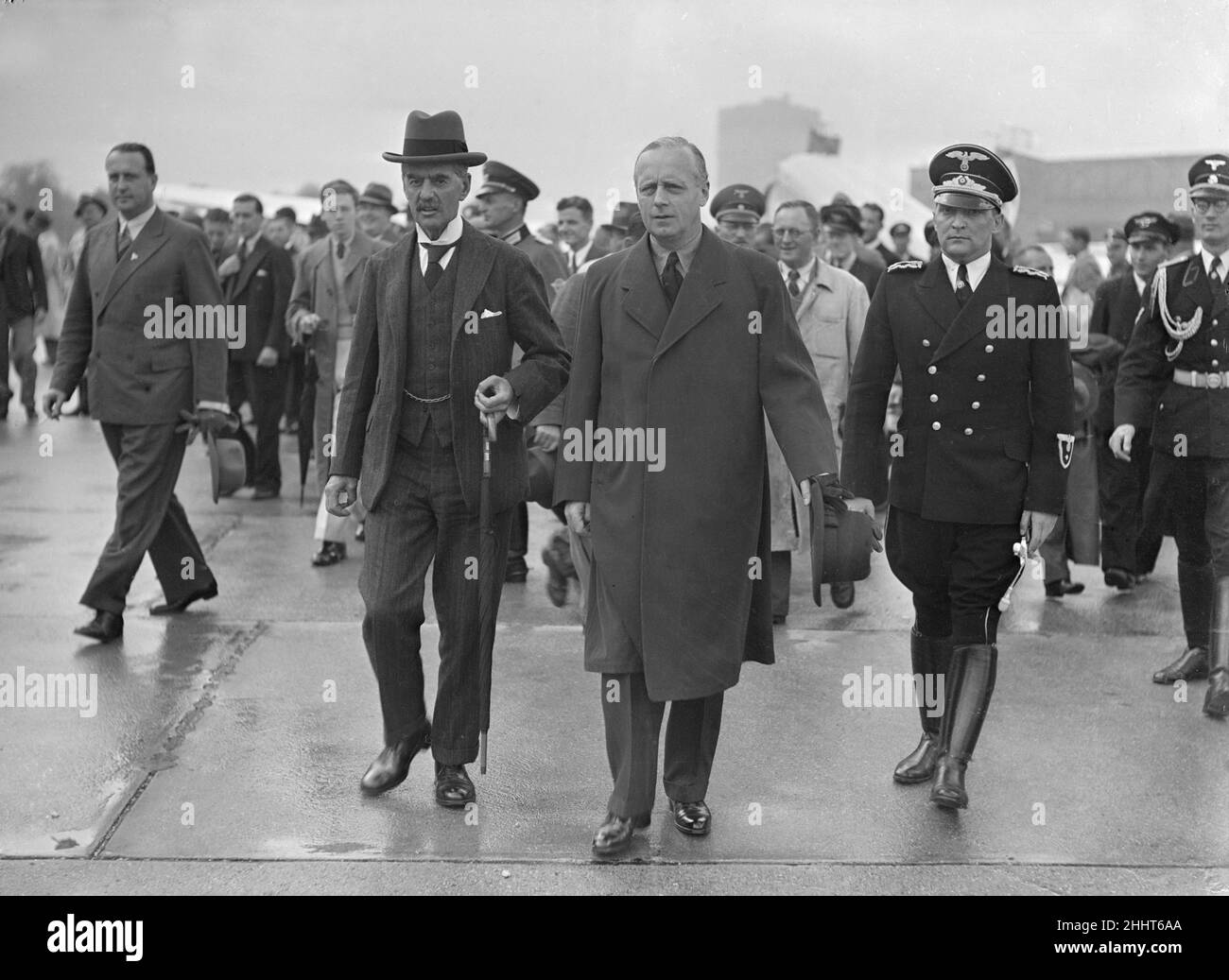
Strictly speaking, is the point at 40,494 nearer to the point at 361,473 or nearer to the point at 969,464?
the point at 361,473

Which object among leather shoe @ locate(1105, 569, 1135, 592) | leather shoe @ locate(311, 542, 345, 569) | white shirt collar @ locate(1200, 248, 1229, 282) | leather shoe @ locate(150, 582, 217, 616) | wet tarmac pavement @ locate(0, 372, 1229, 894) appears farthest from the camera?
leather shoe @ locate(311, 542, 345, 569)

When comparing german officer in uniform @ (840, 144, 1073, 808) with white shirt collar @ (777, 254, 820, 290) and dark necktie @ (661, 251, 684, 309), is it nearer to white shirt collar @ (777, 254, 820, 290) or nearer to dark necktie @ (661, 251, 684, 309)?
dark necktie @ (661, 251, 684, 309)

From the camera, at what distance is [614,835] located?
4.42 m

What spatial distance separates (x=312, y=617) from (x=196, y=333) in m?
1.48

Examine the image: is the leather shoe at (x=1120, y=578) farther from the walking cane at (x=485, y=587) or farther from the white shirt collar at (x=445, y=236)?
the white shirt collar at (x=445, y=236)

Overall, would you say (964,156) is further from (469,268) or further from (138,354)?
(138,354)

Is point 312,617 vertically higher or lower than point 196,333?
lower

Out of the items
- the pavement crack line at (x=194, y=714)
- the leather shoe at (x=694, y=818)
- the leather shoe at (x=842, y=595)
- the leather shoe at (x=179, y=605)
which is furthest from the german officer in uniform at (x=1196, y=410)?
the leather shoe at (x=179, y=605)

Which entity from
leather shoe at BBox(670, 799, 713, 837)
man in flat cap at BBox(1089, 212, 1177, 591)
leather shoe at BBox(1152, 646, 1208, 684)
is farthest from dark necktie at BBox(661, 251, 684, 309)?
man in flat cap at BBox(1089, 212, 1177, 591)

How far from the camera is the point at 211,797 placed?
192 inches

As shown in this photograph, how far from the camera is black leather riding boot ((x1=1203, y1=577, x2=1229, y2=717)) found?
19.6ft

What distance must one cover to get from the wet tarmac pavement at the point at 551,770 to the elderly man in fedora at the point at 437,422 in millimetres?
392
